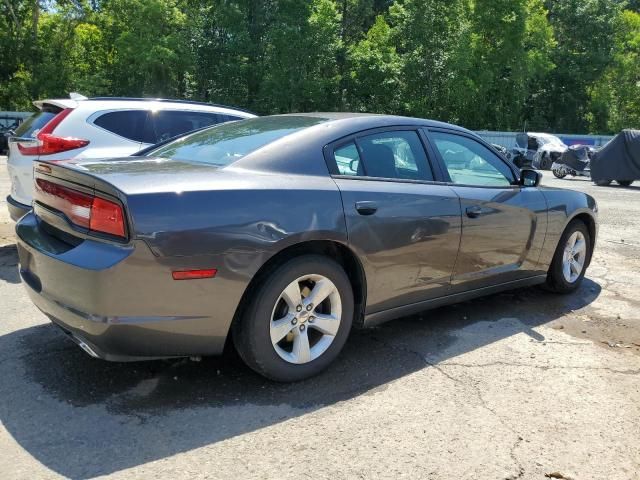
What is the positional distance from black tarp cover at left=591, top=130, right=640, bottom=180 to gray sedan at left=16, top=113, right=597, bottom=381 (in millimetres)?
15923

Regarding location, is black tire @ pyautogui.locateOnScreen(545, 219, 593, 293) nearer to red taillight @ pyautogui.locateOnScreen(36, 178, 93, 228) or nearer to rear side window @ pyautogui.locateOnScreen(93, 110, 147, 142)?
red taillight @ pyautogui.locateOnScreen(36, 178, 93, 228)

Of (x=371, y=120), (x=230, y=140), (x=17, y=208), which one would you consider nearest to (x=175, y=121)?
(x=17, y=208)

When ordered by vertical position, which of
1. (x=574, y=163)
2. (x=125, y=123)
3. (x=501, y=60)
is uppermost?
(x=501, y=60)

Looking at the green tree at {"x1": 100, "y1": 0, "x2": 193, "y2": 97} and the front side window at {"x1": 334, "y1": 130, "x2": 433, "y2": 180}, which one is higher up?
the green tree at {"x1": 100, "y1": 0, "x2": 193, "y2": 97}

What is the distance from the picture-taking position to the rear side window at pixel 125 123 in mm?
6117

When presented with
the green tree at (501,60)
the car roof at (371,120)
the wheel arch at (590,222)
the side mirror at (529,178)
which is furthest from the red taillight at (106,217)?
the green tree at (501,60)

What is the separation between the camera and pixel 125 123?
6.27 meters

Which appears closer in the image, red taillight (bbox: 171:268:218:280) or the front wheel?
red taillight (bbox: 171:268:218:280)

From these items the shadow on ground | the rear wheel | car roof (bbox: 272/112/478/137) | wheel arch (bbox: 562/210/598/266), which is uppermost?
car roof (bbox: 272/112/478/137)

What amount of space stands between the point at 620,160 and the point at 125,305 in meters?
19.0

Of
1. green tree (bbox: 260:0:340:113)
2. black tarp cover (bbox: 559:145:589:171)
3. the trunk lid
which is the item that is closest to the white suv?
the trunk lid

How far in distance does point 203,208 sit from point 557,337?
291 centimetres

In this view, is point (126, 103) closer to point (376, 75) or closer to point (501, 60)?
point (376, 75)

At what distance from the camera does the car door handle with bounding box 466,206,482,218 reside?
13.7ft
